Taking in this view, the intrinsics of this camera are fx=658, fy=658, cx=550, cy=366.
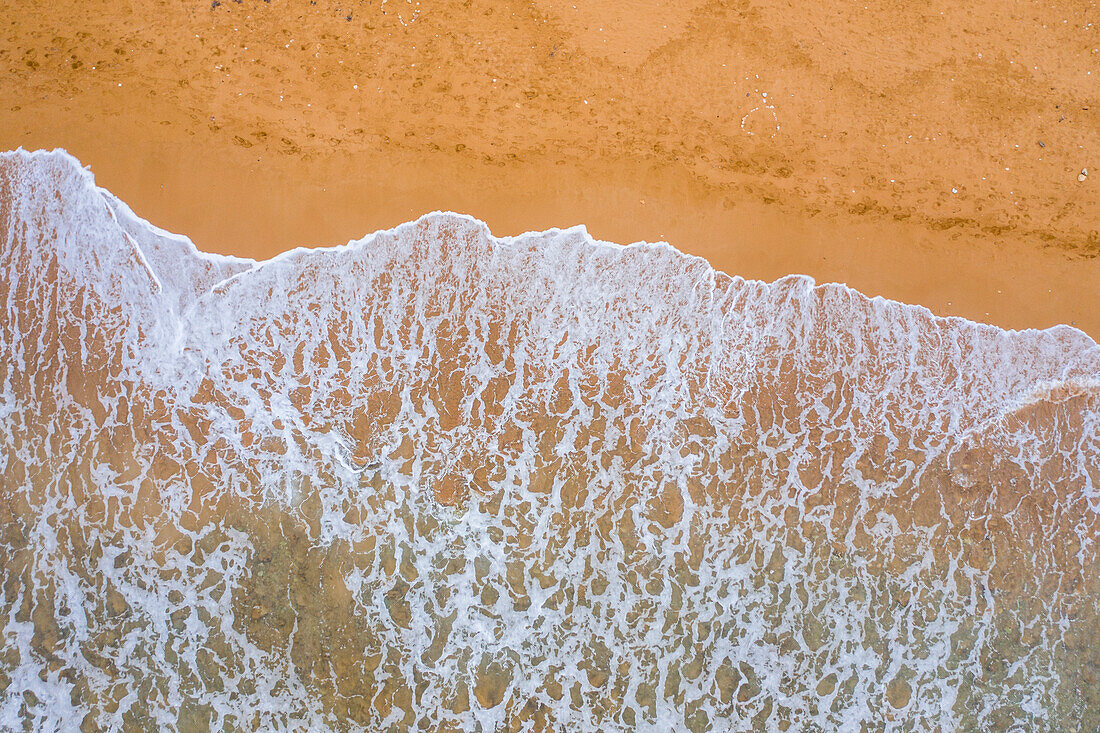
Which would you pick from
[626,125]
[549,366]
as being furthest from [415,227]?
[626,125]

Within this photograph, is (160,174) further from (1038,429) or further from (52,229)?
(1038,429)

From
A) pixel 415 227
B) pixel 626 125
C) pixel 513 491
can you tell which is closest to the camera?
pixel 513 491

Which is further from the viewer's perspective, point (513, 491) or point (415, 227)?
point (415, 227)

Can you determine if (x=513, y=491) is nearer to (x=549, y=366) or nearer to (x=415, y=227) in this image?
(x=549, y=366)

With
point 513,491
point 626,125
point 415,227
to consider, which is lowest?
point 513,491

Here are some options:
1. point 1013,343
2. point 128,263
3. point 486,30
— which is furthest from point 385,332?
point 1013,343

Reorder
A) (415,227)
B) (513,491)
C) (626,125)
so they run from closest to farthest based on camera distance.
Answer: (513,491), (415,227), (626,125)
